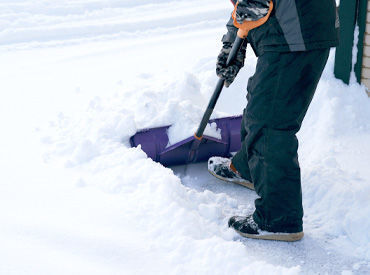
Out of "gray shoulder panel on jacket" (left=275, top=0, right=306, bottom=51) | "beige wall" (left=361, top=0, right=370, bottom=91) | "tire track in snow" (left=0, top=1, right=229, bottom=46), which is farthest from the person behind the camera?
"tire track in snow" (left=0, top=1, right=229, bottom=46)

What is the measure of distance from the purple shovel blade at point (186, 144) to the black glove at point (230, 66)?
45cm

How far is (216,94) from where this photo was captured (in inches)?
104

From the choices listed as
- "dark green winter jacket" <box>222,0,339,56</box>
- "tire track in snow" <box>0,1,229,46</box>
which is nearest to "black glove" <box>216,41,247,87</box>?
"dark green winter jacket" <box>222,0,339,56</box>

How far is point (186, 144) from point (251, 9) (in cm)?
108

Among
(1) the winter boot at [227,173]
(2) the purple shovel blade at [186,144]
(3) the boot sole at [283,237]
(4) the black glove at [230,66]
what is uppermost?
(4) the black glove at [230,66]

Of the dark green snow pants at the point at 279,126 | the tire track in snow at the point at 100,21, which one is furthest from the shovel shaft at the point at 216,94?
the tire track in snow at the point at 100,21

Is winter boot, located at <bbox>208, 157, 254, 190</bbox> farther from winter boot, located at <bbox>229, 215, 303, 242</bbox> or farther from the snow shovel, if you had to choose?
winter boot, located at <bbox>229, 215, 303, 242</bbox>

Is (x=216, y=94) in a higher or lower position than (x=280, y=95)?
lower

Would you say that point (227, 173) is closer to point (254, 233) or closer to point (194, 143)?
point (194, 143)

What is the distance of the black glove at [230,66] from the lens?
2510mm

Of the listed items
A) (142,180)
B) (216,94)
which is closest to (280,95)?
(216,94)

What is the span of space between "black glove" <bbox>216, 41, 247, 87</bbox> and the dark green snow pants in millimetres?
249

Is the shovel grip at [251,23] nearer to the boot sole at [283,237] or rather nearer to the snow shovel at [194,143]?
the snow shovel at [194,143]

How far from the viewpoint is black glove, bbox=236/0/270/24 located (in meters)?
2.00
